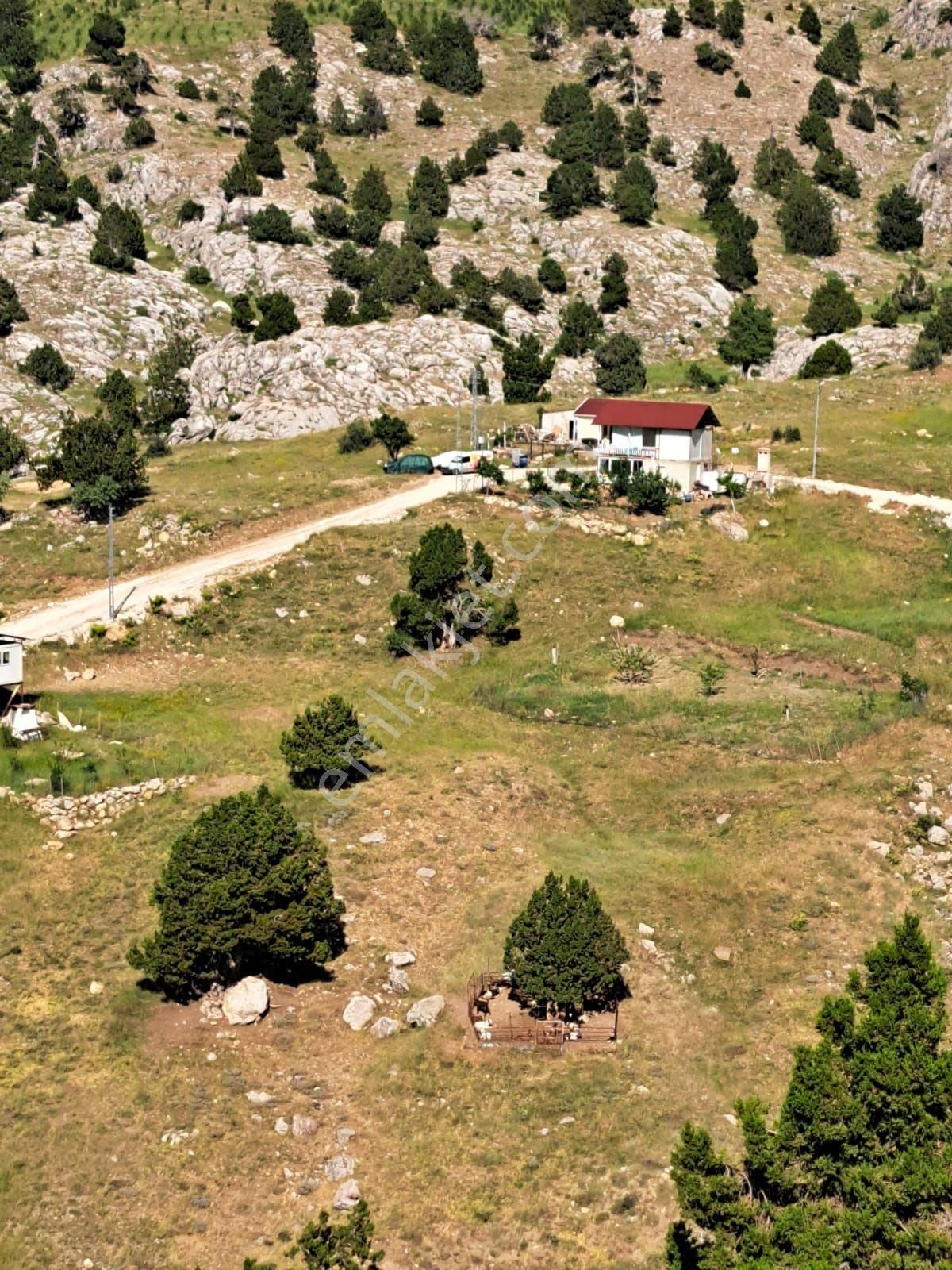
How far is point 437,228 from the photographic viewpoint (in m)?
128

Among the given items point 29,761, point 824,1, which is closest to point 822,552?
point 29,761

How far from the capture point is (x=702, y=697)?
57281 millimetres

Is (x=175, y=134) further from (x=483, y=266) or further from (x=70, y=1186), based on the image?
(x=70, y=1186)

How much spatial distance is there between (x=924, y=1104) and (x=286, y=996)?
17.6 m

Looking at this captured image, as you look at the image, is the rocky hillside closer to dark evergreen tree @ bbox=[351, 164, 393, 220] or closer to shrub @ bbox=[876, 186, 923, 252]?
shrub @ bbox=[876, 186, 923, 252]

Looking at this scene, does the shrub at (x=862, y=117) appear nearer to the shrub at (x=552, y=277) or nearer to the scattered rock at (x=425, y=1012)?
the shrub at (x=552, y=277)

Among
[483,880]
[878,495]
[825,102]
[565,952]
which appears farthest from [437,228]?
[565,952]

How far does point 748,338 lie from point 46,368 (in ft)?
181

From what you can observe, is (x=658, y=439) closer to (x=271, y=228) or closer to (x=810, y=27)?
(x=271, y=228)

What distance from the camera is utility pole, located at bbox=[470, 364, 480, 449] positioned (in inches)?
3540

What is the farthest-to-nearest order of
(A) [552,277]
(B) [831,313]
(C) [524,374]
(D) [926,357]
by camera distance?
(A) [552,277] < (B) [831,313] < (D) [926,357] < (C) [524,374]

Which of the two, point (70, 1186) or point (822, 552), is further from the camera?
point (822, 552)

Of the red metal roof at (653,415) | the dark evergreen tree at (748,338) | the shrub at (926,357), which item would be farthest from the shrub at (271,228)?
the shrub at (926,357)

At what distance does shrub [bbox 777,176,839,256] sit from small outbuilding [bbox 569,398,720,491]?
5578 centimetres
